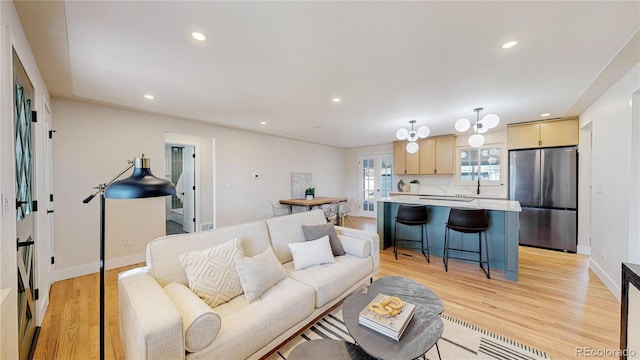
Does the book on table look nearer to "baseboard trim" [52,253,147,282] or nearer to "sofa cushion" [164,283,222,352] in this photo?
"sofa cushion" [164,283,222,352]

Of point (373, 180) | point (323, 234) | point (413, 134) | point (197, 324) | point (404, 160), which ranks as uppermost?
point (413, 134)

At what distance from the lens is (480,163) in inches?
217

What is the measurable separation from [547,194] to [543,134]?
1.07 metres

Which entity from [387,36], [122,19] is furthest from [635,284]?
[122,19]

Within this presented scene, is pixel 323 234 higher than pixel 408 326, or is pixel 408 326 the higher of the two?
pixel 323 234

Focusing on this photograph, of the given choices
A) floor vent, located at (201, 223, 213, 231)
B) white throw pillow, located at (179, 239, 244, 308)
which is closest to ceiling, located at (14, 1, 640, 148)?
white throw pillow, located at (179, 239, 244, 308)

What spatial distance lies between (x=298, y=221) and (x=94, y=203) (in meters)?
2.93

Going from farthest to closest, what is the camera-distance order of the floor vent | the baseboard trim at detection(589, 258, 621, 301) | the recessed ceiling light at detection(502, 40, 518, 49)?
the floor vent → the baseboard trim at detection(589, 258, 621, 301) → the recessed ceiling light at detection(502, 40, 518, 49)

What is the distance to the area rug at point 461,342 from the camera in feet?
5.73

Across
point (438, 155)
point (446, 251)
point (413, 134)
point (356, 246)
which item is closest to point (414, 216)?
point (446, 251)

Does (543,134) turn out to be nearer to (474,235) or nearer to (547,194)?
(547,194)

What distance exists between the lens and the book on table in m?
1.35

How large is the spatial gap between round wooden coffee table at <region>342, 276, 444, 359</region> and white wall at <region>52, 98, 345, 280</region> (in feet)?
11.9

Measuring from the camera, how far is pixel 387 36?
1777mm
